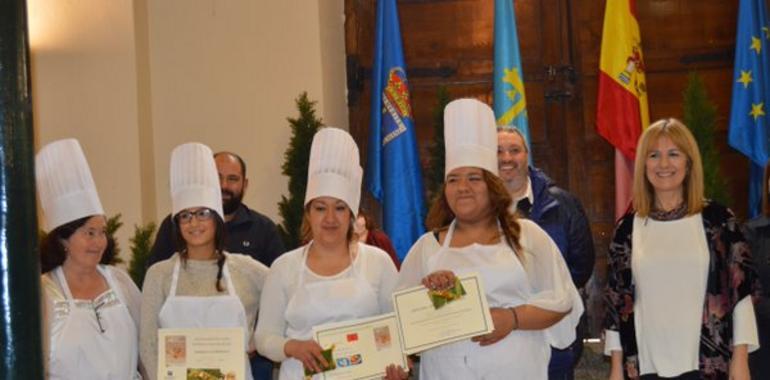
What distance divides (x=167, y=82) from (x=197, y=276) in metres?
3.03

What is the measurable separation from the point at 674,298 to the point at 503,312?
53cm

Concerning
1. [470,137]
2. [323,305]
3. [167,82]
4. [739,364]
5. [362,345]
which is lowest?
[739,364]

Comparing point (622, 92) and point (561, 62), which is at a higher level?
point (561, 62)

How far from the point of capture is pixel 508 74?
5461 millimetres

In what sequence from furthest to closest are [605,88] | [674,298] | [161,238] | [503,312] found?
[605,88] → [161,238] → [674,298] → [503,312]

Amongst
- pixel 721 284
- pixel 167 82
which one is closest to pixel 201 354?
pixel 721 284

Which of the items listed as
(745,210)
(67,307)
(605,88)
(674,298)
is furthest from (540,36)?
(67,307)

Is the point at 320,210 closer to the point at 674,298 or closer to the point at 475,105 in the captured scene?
the point at 475,105

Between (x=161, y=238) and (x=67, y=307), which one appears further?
(x=161, y=238)

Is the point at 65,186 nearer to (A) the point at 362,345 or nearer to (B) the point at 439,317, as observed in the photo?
(A) the point at 362,345

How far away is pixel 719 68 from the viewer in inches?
229

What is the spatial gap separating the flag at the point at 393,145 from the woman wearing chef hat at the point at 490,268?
259 cm

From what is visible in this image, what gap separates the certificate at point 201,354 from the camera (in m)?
2.67

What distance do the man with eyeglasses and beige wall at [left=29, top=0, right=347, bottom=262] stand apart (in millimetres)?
1635
